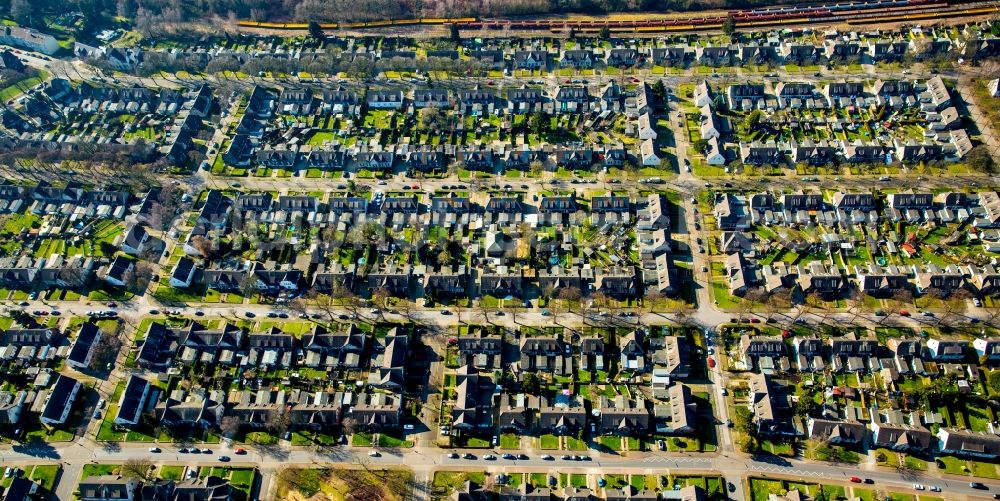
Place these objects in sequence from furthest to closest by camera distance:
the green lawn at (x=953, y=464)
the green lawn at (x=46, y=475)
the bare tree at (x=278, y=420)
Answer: the bare tree at (x=278, y=420) → the green lawn at (x=46, y=475) → the green lawn at (x=953, y=464)

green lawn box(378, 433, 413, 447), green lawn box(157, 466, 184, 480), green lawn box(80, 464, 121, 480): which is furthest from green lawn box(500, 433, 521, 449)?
green lawn box(80, 464, 121, 480)

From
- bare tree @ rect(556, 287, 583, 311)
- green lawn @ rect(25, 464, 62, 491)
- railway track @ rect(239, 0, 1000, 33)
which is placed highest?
railway track @ rect(239, 0, 1000, 33)

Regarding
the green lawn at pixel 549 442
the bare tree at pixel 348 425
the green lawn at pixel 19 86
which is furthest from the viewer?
the green lawn at pixel 19 86

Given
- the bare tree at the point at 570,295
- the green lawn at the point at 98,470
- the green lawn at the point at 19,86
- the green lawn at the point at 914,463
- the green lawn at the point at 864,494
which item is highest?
the green lawn at the point at 19,86

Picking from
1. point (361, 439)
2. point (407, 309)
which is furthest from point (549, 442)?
point (407, 309)

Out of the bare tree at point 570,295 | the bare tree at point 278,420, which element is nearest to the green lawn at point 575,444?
the bare tree at point 570,295

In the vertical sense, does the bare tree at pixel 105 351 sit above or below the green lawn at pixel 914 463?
above

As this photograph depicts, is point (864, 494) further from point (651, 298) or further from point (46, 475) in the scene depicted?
point (46, 475)

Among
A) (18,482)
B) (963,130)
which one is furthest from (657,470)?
(963,130)

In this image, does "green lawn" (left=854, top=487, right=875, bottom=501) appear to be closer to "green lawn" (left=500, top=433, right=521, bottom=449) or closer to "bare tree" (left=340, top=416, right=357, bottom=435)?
"green lawn" (left=500, top=433, right=521, bottom=449)

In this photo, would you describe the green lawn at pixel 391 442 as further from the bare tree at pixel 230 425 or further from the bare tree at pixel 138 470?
the bare tree at pixel 138 470
